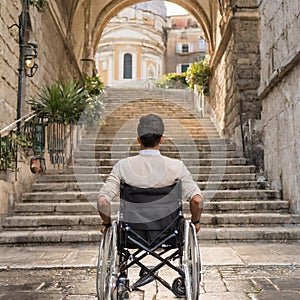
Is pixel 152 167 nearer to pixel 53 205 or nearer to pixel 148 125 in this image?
pixel 148 125

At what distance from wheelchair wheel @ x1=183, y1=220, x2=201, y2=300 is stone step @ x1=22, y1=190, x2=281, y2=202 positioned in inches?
152

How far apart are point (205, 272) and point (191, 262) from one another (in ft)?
4.43

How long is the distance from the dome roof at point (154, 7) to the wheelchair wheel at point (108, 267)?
39424mm

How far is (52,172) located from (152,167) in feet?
17.1

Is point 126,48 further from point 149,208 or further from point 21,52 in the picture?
point 149,208

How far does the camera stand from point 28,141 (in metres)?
6.25

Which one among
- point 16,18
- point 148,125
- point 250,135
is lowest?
point 148,125

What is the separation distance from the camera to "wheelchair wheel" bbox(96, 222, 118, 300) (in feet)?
6.81

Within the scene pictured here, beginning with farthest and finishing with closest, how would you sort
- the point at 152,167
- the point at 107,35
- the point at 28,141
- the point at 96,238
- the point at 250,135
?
the point at 107,35 < the point at 250,135 < the point at 28,141 < the point at 96,238 < the point at 152,167

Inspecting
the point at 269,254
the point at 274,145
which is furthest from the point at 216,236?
the point at 274,145

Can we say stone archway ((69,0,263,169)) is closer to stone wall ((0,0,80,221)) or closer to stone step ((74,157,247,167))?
stone step ((74,157,247,167))

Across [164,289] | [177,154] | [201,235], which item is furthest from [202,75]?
[164,289]

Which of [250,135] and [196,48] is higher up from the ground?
[196,48]

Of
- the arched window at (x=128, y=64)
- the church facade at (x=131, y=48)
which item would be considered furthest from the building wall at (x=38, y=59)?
the arched window at (x=128, y=64)
